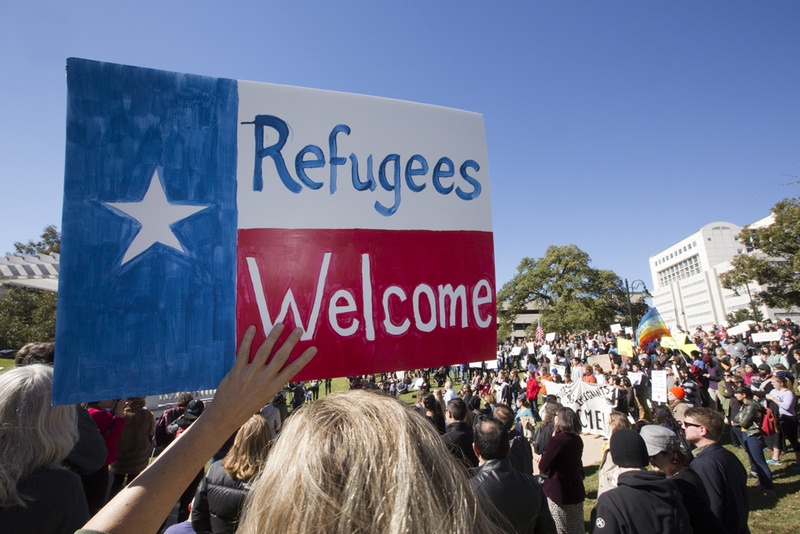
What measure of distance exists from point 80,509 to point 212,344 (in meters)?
0.67

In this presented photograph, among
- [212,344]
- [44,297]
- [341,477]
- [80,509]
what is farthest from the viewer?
[44,297]

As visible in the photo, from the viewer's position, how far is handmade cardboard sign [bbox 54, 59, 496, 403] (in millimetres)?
1419

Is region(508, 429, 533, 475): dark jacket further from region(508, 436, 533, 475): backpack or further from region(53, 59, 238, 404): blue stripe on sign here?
region(53, 59, 238, 404): blue stripe on sign

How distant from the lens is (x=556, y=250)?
4869cm

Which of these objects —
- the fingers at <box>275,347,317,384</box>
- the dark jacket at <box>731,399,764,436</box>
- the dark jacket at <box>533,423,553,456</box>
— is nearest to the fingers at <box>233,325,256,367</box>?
the fingers at <box>275,347,317,384</box>

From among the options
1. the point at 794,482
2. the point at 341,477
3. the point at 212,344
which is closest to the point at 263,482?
the point at 341,477

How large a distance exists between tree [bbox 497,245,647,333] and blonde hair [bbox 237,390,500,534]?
46114 mm

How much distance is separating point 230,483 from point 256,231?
198 centimetres

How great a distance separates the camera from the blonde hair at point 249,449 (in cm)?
286

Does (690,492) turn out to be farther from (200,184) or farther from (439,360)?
(200,184)

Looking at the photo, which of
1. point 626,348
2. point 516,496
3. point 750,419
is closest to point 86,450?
point 516,496

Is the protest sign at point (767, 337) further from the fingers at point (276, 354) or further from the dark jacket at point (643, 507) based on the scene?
the fingers at point (276, 354)

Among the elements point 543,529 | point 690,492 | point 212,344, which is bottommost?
point 543,529

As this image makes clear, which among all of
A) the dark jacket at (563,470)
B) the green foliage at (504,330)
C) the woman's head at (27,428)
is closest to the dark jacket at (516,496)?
the dark jacket at (563,470)
